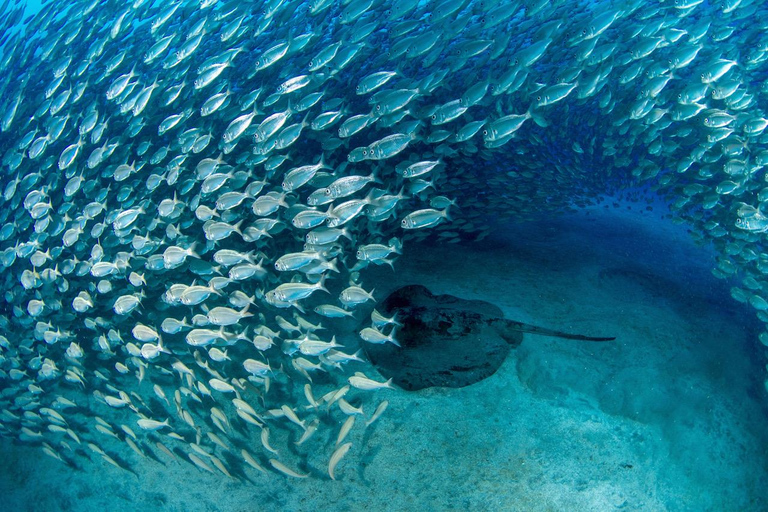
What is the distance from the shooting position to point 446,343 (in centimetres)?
521

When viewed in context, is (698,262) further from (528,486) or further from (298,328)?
(298,328)

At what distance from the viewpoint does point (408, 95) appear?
546 cm

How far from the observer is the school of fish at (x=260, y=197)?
517cm

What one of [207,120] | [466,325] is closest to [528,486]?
[466,325]

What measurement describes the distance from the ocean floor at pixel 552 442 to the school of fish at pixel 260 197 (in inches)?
13.4

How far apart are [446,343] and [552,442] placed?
5.55 ft

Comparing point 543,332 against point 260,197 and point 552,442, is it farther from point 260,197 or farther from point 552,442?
point 260,197

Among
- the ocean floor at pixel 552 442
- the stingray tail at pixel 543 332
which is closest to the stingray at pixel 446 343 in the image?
the stingray tail at pixel 543 332

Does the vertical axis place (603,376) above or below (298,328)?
below

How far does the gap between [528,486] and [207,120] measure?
7.99 metres

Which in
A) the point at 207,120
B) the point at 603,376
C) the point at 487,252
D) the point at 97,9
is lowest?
the point at 487,252

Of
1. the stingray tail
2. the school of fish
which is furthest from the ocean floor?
the school of fish

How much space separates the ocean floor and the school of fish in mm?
341

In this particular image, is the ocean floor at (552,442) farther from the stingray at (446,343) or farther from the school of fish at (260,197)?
the school of fish at (260,197)
